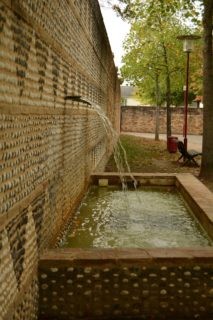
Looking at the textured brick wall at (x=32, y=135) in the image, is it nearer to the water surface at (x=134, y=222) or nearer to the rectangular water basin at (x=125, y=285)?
Answer: the rectangular water basin at (x=125, y=285)

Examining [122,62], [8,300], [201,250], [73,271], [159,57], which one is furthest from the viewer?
[122,62]

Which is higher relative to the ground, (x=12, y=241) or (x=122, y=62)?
(x=122, y=62)

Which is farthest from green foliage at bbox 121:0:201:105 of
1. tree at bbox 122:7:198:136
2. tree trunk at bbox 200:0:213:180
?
tree trunk at bbox 200:0:213:180

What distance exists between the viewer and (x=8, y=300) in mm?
3365

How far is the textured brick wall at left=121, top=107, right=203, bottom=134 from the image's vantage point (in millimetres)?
39500

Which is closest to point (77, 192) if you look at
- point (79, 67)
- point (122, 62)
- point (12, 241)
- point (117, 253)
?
point (79, 67)

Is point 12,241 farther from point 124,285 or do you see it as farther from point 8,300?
point 124,285

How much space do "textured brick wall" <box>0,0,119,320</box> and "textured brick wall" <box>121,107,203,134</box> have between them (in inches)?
1299

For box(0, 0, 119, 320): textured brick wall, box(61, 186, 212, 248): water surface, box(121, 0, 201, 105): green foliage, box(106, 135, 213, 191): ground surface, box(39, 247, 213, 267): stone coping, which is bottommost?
box(106, 135, 213, 191): ground surface

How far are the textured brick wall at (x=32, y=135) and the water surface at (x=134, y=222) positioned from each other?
0.48 meters

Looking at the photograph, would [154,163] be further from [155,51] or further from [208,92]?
[155,51]

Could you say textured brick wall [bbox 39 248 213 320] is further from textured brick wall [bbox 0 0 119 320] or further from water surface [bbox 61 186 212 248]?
water surface [bbox 61 186 212 248]

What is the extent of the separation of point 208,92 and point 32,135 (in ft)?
30.9

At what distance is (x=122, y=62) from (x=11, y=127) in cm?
2463
